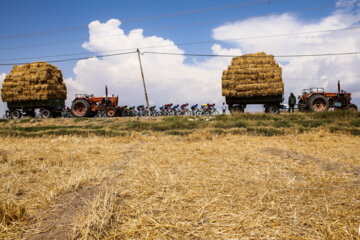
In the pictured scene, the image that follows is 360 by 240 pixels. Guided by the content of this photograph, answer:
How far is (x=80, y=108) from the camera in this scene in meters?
18.2

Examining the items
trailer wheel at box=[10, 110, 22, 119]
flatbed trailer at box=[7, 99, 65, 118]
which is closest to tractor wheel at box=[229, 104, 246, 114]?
flatbed trailer at box=[7, 99, 65, 118]

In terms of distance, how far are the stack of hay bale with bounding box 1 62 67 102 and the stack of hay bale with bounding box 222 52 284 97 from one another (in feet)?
48.8

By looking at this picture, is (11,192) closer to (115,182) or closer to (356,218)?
(115,182)

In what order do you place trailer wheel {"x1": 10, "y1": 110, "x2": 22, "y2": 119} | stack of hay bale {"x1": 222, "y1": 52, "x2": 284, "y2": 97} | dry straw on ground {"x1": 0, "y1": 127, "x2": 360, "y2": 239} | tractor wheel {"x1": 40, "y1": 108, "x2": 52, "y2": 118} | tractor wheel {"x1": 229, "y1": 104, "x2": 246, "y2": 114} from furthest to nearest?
trailer wheel {"x1": 10, "y1": 110, "x2": 22, "y2": 119}
tractor wheel {"x1": 40, "y1": 108, "x2": 52, "y2": 118}
tractor wheel {"x1": 229, "y1": 104, "x2": 246, "y2": 114}
stack of hay bale {"x1": 222, "y1": 52, "x2": 284, "y2": 97}
dry straw on ground {"x1": 0, "y1": 127, "x2": 360, "y2": 239}

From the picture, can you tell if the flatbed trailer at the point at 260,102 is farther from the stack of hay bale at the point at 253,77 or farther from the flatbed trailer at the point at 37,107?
the flatbed trailer at the point at 37,107

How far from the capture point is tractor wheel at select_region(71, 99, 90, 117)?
693 inches

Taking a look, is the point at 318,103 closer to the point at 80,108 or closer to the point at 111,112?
the point at 111,112

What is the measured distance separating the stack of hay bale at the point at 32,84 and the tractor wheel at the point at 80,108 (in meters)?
2.92

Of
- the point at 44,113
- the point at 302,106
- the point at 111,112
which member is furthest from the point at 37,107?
the point at 302,106

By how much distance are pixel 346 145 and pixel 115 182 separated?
633cm

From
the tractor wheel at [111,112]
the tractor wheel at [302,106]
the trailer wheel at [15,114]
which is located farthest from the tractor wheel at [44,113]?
the tractor wheel at [302,106]

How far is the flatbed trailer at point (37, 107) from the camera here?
744 inches

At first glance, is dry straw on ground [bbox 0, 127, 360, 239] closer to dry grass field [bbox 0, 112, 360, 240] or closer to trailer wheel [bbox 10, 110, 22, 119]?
dry grass field [bbox 0, 112, 360, 240]

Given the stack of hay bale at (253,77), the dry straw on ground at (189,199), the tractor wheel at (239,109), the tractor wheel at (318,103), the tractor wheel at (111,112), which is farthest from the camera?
the tractor wheel at (111,112)
